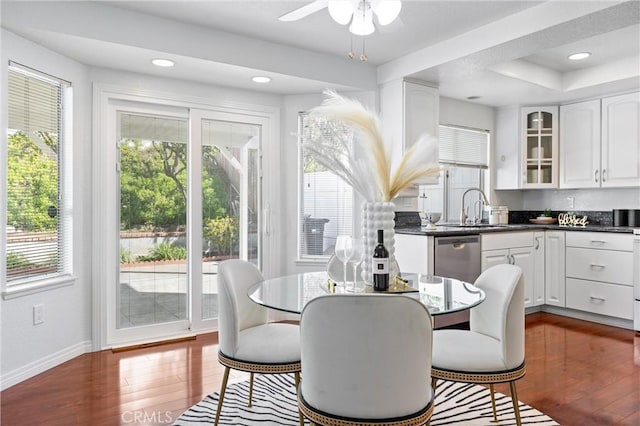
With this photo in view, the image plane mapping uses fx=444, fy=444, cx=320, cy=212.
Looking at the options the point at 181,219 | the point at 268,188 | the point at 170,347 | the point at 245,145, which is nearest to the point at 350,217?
the point at 268,188

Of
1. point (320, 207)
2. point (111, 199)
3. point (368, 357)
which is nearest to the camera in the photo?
point (368, 357)

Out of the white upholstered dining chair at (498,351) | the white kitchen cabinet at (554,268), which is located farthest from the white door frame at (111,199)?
the white kitchen cabinet at (554,268)

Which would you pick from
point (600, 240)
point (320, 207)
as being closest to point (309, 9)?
point (320, 207)

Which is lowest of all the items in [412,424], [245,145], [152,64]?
[412,424]

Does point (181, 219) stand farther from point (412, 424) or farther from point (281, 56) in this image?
point (412, 424)

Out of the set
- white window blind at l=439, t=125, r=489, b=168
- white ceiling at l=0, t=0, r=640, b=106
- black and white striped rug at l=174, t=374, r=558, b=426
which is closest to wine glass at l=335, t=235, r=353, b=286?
black and white striped rug at l=174, t=374, r=558, b=426

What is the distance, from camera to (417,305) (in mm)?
1431

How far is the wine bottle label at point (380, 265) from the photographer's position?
2.01 m

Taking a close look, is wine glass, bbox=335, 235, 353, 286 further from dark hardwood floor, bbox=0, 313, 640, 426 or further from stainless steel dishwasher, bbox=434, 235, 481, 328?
stainless steel dishwasher, bbox=434, 235, 481, 328

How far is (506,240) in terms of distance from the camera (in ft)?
14.1

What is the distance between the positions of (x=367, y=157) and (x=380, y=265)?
0.52 m

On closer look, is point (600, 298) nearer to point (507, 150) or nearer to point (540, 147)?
point (540, 147)

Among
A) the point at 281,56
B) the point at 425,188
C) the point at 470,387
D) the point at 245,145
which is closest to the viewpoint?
the point at 470,387

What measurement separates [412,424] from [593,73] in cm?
419
